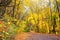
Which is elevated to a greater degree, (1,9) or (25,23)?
(1,9)

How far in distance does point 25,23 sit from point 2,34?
78 centimetres

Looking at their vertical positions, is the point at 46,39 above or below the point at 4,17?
below

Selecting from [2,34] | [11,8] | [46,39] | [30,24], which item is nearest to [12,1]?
[11,8]

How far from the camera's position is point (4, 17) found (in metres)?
4.04

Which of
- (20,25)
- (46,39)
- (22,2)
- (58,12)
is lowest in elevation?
(46,39)

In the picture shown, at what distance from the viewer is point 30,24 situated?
4.11 m

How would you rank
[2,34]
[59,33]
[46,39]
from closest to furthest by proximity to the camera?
[2,34] → [46,39] → [59,33]

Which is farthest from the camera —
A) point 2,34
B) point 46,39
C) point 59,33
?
point 59,33

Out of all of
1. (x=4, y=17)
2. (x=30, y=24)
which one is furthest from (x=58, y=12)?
(x=4, y=17)

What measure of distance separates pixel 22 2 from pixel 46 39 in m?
1.18

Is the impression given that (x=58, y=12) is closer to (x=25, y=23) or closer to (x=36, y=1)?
(x=36, y=1)

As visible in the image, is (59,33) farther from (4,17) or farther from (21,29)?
(4,17)

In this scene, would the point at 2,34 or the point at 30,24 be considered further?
the point at 30,24

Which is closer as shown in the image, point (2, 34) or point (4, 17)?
point (2, 34)
